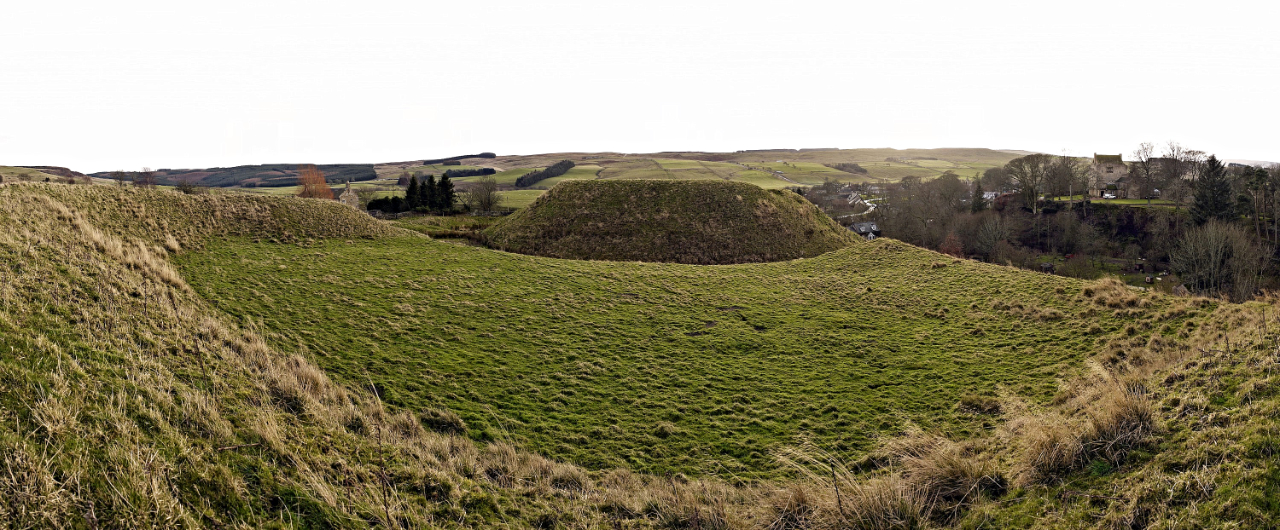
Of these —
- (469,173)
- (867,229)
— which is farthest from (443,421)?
(469,173)

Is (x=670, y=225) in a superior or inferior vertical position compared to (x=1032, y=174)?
inferior

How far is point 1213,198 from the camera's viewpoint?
173 ft

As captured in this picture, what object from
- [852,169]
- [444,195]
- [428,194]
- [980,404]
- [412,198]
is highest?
[852,169]

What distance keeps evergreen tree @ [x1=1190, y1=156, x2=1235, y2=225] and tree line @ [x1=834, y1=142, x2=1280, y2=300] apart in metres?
0.09

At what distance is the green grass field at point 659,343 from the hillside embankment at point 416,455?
1.13 meters

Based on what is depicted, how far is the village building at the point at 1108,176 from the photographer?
75.9 meters

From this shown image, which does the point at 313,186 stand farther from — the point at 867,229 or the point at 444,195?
the point at 867,229

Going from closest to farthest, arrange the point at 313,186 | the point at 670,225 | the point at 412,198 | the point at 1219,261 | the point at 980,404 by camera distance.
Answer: the point at 980,404 → the point at 670,225 → the point at 1219,261 → the point at 412,198 → the point at 313,186

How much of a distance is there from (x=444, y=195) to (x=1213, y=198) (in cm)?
7759

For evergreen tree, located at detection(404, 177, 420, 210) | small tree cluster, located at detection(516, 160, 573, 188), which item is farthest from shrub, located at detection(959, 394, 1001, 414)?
small tree cluster, located at detection(516, 160, 573, 188)

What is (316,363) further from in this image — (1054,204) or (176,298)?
(1054,204)

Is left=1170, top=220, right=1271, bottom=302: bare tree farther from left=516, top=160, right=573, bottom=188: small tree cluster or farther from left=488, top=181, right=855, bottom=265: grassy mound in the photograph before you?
left=516, top=160, right=573, bottom=188: small tree cluster

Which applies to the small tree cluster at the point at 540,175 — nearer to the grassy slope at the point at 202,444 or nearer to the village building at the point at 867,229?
the village building at the point at 867,229

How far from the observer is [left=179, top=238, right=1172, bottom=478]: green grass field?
1069 cm
